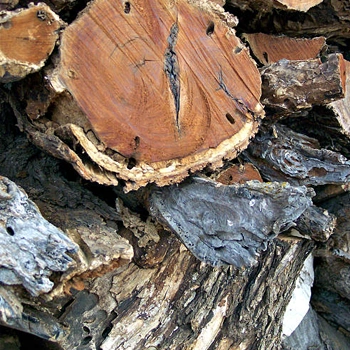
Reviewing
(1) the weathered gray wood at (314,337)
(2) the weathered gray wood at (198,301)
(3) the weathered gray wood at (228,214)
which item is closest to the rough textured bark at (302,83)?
(3) the weathered gray wood at (228,214)

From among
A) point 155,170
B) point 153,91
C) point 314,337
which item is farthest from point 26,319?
point 314,337

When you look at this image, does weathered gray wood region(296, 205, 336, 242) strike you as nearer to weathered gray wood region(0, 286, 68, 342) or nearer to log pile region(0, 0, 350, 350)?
log pile region(0, 0, 350, 350)

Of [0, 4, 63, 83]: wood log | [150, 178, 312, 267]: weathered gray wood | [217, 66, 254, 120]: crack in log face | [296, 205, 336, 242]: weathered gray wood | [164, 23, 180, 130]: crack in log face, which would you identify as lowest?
[296, 205, 336, 242]: weathered gray wood

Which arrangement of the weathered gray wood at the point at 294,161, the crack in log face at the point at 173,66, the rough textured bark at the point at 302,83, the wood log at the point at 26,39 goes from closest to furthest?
the wood log at the point at 26,39, the crack in log face at the point at 173,66, the rough textured bark at the point at 302,83, the weathered gray wood at the point at 294,161

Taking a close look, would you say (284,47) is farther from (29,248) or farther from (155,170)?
(29,248)

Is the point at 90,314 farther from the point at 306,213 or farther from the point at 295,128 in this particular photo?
the point at 295,128

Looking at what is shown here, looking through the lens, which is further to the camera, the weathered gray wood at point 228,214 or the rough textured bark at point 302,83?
the rough textured bark at point 302,83

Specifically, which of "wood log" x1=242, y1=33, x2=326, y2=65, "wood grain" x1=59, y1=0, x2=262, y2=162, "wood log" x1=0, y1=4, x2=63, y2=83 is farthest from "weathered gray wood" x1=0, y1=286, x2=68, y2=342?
"wood log" x1=242, y1=33, x2=326, y2=65

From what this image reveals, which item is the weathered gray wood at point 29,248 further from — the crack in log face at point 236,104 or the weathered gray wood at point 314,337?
the weathered gray wood at point 314,337
